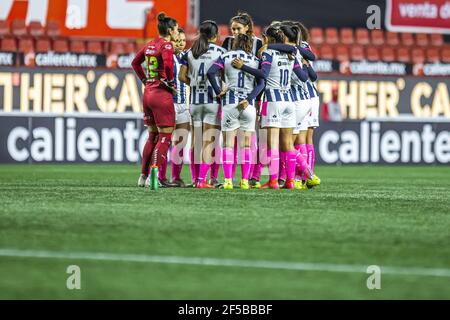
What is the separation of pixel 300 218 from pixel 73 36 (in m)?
15.2

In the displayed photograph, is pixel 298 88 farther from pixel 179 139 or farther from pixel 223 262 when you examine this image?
pixel 223 262

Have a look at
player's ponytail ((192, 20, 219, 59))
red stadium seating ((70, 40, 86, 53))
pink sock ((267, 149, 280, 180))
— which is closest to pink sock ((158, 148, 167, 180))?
pink sock ((267, 149, 280, 180))

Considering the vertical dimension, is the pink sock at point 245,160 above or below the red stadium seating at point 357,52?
below

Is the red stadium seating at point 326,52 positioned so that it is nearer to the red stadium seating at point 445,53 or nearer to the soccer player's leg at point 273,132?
the red stadium seating at point 445,53

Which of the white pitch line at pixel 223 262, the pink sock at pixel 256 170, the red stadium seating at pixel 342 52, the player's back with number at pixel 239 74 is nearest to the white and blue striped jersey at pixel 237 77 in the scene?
the player's back with number at pixel 239 74

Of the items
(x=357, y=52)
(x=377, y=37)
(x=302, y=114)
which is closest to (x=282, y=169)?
(x=302, y=114)

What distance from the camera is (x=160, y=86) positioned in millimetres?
12195

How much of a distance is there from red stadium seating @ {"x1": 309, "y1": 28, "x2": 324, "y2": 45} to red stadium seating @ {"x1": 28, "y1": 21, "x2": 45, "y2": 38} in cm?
618

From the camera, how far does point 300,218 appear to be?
8.58 metres

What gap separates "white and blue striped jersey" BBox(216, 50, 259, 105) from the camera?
11859 mm

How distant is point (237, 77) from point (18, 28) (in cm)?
1152

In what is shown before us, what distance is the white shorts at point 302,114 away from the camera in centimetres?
1254

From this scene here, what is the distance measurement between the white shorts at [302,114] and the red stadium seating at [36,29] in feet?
36.1

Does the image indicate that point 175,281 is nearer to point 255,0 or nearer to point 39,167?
point 39,167
